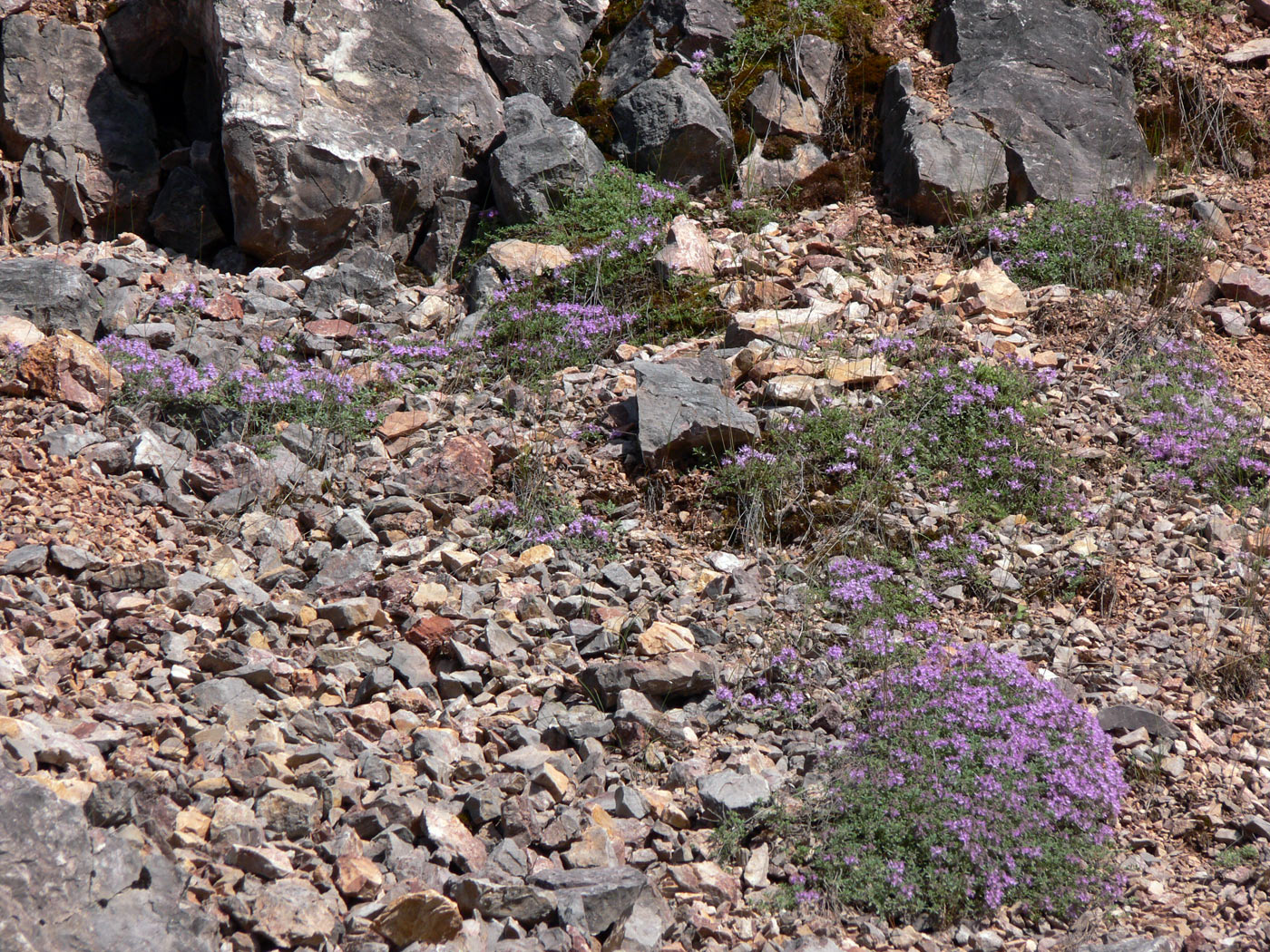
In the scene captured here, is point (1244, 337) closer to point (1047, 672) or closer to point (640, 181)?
point (1047, 672)

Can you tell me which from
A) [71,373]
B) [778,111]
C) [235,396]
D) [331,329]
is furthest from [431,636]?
[778,111]

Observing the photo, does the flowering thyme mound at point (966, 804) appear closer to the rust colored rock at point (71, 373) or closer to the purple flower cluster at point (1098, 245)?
the purple flower cluster at point (1098, 245)

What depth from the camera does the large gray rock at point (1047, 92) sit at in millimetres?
8086

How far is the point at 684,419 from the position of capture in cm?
566

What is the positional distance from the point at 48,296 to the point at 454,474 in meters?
2.74

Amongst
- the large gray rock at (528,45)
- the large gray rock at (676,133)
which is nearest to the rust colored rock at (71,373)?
the large gray rock at (676,133)

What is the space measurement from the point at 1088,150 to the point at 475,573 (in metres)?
6.28

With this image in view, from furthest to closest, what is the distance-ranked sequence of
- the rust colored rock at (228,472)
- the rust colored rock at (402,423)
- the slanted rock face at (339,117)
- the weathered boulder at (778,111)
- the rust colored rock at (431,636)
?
the weathered boulder at (778,111) → the slanted rock face at (339,117) → the rust colored rock at (402,423) → the rust colored rock at (228,472) → the rust colored rock at (431,636)

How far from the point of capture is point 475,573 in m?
4.95

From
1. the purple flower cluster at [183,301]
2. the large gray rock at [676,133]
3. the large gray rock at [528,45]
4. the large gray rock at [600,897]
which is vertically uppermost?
the large gray rock at [528,45]

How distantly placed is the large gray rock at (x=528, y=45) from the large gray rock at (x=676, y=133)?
807mm

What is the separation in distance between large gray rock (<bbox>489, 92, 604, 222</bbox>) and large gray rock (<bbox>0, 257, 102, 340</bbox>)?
3004 millimetres

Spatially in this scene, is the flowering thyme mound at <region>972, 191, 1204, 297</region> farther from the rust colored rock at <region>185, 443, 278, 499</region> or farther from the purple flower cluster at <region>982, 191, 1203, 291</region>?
the rust colored rock at <region>185, 443, 278, 499</region>

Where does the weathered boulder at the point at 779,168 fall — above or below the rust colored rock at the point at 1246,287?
above
